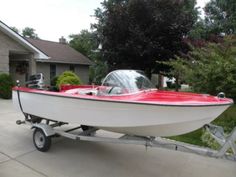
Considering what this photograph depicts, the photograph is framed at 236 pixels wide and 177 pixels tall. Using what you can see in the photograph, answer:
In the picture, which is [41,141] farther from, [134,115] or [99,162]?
[134,115]

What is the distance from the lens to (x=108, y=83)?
13.7ft

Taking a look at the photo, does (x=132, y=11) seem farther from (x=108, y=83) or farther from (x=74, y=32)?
(x=74, y=32)

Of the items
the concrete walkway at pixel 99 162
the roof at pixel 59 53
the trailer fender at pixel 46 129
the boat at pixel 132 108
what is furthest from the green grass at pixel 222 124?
the roof at pixel 59 53

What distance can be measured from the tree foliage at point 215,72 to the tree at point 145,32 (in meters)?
6.65

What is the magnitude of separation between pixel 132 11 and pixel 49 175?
36.8 feet

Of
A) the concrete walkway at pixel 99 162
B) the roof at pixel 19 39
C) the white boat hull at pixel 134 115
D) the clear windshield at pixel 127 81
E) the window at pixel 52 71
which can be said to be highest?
the roof at pixel 19 39

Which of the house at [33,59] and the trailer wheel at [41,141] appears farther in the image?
the house at [33,59]

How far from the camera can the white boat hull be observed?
307 centimetres

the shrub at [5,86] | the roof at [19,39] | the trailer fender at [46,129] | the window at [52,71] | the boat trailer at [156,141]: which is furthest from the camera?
the window at [52,71]

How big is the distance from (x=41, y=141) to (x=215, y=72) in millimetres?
3774

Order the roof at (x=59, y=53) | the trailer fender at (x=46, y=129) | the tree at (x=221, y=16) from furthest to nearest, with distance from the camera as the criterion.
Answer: the roof at (x=59, y=53) → the tree at (x=221, y=16) → the trailer fender at (x=46, y=129)

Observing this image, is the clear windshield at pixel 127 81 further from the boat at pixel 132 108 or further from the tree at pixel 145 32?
the tree at pixel 145 32

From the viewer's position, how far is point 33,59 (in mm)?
13570

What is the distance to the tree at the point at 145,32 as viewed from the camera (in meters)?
12.7
